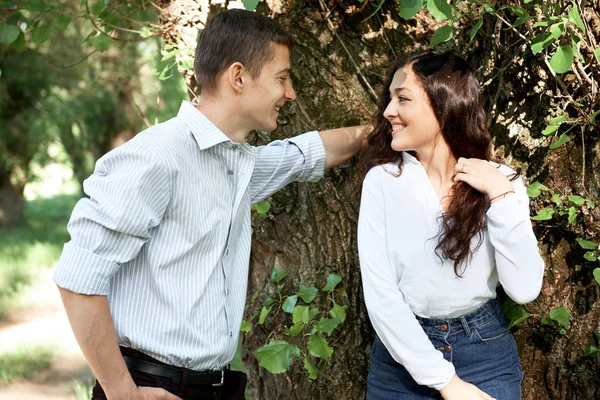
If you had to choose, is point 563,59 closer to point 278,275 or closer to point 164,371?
point 278,275

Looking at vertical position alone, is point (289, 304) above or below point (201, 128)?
below

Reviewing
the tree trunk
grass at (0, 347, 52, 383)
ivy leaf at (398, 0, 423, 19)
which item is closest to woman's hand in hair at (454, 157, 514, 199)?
ivy leaf at (398, 0, 423, 19)

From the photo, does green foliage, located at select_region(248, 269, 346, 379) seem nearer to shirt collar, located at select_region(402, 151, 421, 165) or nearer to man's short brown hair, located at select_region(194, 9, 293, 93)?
shirt collar, located at select_region(402, 151, 421, 165)

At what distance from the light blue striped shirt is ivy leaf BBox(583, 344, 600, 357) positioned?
1423 mm

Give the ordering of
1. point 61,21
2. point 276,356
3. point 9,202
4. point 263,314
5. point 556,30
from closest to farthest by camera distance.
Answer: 1. point 556,30
2. point 276,356
3. point 263,314
4. point 61,21
5. point 9,202

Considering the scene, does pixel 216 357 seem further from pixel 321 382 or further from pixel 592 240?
pixel 592 240

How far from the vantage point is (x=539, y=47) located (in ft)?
7.70

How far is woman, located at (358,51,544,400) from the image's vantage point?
2148 mm

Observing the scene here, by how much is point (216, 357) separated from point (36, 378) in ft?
14.7

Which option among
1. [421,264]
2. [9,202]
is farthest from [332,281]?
[9,202]

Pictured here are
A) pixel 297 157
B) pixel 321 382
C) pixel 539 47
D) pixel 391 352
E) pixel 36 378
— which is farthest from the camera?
pixel 36 378

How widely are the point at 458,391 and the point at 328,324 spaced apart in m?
0.71

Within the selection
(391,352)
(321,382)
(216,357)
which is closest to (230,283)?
(216,357)

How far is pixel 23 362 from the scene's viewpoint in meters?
6.36
